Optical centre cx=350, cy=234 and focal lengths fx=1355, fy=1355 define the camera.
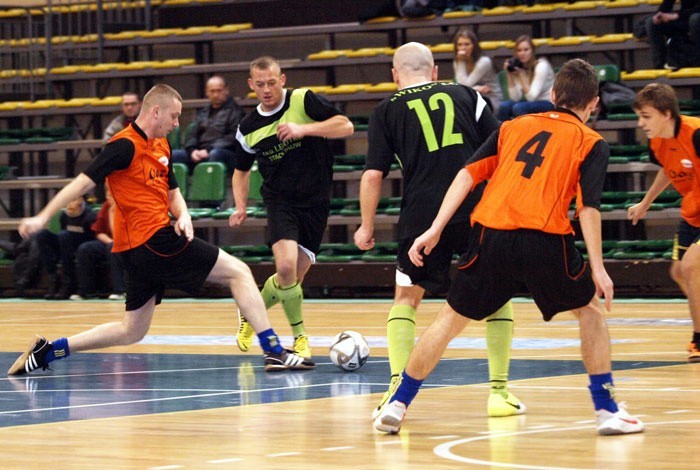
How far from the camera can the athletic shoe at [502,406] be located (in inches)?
226

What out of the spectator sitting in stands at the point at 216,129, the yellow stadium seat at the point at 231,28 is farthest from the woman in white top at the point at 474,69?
the yellow stadium seat at the point at 231,28

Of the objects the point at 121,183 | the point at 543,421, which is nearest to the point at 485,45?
the point at 121,183

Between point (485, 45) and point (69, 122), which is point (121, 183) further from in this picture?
point (69, 122)

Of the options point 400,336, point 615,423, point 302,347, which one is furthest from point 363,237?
point 302,347

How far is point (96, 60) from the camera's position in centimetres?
2039

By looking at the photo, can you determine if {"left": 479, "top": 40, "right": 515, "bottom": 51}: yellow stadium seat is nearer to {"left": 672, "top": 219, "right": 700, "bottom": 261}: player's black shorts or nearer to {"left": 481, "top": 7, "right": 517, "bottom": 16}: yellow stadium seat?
{"left": 481, "top": 7, "right": 517, "bottom": 16}: yellow stadium seat

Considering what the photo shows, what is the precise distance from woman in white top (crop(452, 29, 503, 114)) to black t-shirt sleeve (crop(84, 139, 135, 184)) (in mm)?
7751

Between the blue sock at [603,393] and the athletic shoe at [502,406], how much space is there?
26.2 inches

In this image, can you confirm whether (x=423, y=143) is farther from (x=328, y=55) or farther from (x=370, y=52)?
(x=328, y=55)

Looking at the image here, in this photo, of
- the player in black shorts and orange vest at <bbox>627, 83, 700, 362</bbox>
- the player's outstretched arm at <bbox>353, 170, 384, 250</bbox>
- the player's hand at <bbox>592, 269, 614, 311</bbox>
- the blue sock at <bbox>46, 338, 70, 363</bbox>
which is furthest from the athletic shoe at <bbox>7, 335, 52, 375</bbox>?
the player's hand at <bbox>592, 269, 614, 311</bbox>

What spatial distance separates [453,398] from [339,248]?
354 inches

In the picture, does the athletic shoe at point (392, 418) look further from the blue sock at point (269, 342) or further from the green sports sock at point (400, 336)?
the blue sock at point (269, 342)

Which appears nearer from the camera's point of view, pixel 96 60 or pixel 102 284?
pixel 102 284

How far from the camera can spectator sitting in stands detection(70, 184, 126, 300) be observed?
618 inches
